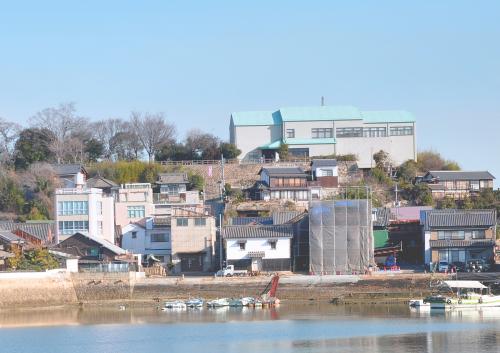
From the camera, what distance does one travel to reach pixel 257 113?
78875 millimetres

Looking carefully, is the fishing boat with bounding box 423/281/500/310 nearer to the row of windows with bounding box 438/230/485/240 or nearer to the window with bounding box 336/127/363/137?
the row of windows with bounding box 438/230/485/240

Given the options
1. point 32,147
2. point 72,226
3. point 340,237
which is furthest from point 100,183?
point 340,237

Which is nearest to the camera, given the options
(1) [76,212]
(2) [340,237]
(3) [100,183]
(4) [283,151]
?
(2) [340,237]

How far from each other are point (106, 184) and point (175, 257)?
12.7 meters

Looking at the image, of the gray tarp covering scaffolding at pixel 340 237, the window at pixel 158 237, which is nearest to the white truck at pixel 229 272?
the gray tarp covering scaffolding at pixel 340 237

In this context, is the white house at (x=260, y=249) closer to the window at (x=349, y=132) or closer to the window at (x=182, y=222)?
the window at (x=182, y=222)

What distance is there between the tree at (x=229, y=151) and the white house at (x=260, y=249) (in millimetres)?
21928

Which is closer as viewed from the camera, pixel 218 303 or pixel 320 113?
pixel 218 303

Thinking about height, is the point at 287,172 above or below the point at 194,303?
above

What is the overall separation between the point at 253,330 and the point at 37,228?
71.0 feet

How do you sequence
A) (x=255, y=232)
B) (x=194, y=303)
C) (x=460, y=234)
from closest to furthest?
(x=194, y=303) → (x=255, y=232) → (x=460, y=234)

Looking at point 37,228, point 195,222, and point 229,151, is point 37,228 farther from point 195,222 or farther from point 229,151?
point 229,151

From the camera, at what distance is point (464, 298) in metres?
46.7

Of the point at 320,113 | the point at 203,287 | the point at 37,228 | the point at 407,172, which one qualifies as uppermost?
the point at 320,113
